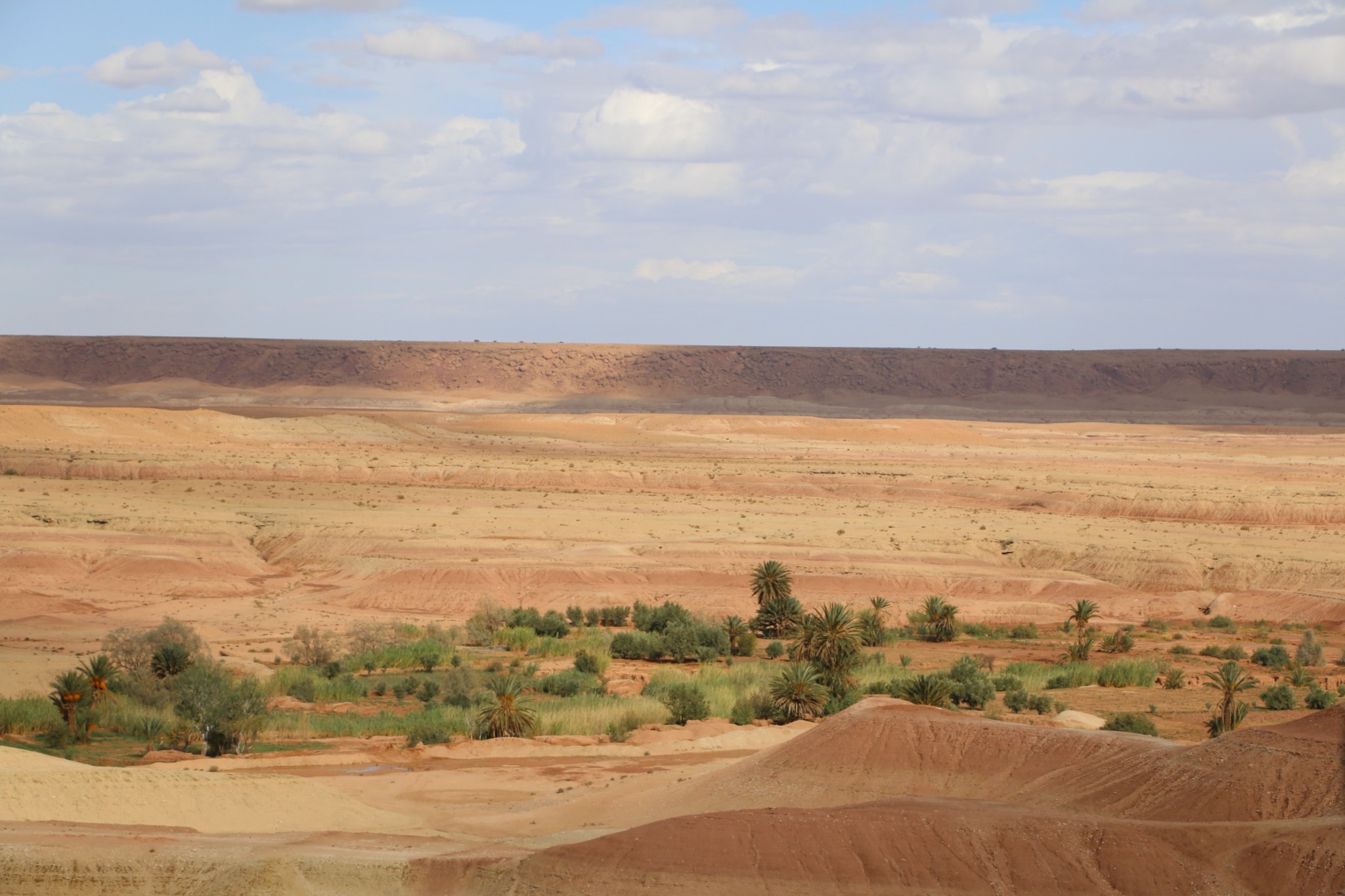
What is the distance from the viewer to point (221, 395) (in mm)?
117188

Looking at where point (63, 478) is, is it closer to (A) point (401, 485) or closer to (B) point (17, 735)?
(A) point (401, 485)

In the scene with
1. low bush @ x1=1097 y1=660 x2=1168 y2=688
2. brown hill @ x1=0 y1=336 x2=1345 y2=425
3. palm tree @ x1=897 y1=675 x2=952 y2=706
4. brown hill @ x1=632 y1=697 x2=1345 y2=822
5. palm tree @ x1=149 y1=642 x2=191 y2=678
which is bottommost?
low bush @ x1=1097 y1=660 x2=1168 y2=688

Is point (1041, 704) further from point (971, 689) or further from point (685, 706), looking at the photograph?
point (685, 706)

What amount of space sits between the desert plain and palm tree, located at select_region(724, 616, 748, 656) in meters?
0.61

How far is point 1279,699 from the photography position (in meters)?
23.9

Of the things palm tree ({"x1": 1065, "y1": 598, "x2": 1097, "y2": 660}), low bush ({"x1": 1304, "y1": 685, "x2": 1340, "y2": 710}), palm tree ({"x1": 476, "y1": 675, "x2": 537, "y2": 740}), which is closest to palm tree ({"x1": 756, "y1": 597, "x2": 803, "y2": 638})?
palm tree ({"x1": 1065, "y1": 598, "x2": 1097, "y2": 660})

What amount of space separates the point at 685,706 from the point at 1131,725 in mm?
7303

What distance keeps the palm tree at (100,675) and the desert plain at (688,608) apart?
1.04m

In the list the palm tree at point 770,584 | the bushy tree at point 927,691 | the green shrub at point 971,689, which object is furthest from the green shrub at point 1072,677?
the palm tree at point 770,584

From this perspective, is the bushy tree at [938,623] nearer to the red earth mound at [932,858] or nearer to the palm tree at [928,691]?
the palm tree at [928,691]

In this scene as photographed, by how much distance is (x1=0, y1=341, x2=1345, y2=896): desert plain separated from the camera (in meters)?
11.3

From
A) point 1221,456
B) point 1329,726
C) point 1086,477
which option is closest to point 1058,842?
point 1329,726

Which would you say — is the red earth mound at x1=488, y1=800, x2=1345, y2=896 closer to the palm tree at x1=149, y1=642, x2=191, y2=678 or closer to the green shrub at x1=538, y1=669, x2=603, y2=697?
the green shrub at x1=538, y1=669, x2=603, y2=697

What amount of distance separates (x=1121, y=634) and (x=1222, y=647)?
8.22 feet
